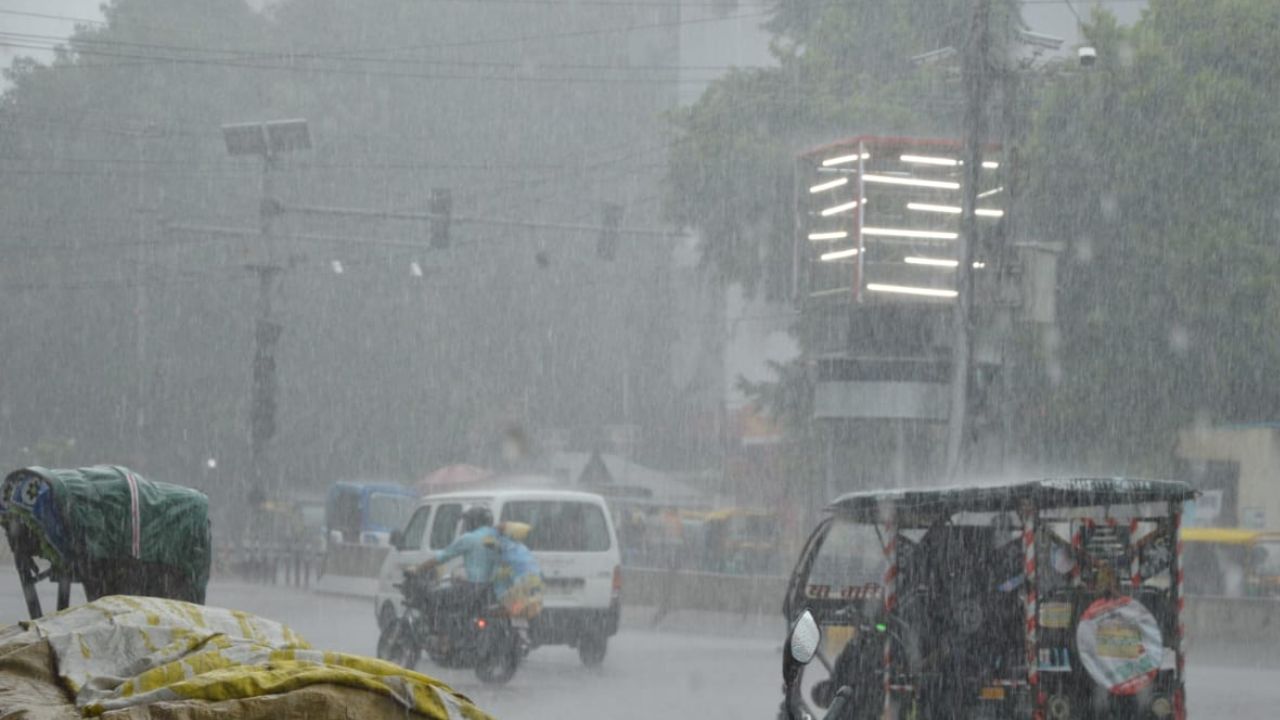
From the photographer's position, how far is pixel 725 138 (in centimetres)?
4078

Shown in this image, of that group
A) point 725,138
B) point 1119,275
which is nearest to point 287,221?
point 725,138

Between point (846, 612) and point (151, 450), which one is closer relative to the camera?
point (846, 612)

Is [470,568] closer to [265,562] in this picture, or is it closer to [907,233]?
[907,233]

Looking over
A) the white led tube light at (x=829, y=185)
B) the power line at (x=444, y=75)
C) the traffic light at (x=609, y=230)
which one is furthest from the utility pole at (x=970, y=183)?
the power line at (x=444, y=75)

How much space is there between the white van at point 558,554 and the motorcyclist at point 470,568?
2.07 metres

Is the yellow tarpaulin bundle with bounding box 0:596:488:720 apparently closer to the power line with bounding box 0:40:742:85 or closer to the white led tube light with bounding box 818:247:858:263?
the white led tube light with bounding box 818:247:858:263

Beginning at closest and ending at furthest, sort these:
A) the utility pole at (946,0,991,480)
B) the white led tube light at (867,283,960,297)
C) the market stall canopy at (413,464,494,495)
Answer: the utility pole at (946,0,991,480)
the white led tube light at (867,283,960,297)
the market stall canopy at (413,464,494,495)

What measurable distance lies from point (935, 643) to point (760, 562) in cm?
2772

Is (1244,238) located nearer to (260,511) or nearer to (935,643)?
(260,511)

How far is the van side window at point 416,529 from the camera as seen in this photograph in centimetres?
1798

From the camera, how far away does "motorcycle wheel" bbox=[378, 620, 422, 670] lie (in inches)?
610

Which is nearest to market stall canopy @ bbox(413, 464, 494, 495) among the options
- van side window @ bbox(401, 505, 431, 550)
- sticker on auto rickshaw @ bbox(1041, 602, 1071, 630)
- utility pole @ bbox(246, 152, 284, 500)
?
utility pole @ bbox(246, 152, 284, 500)

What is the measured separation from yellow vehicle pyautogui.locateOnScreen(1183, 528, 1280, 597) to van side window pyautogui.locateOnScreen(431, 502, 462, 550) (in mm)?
14204

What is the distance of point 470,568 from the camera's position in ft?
49.6
